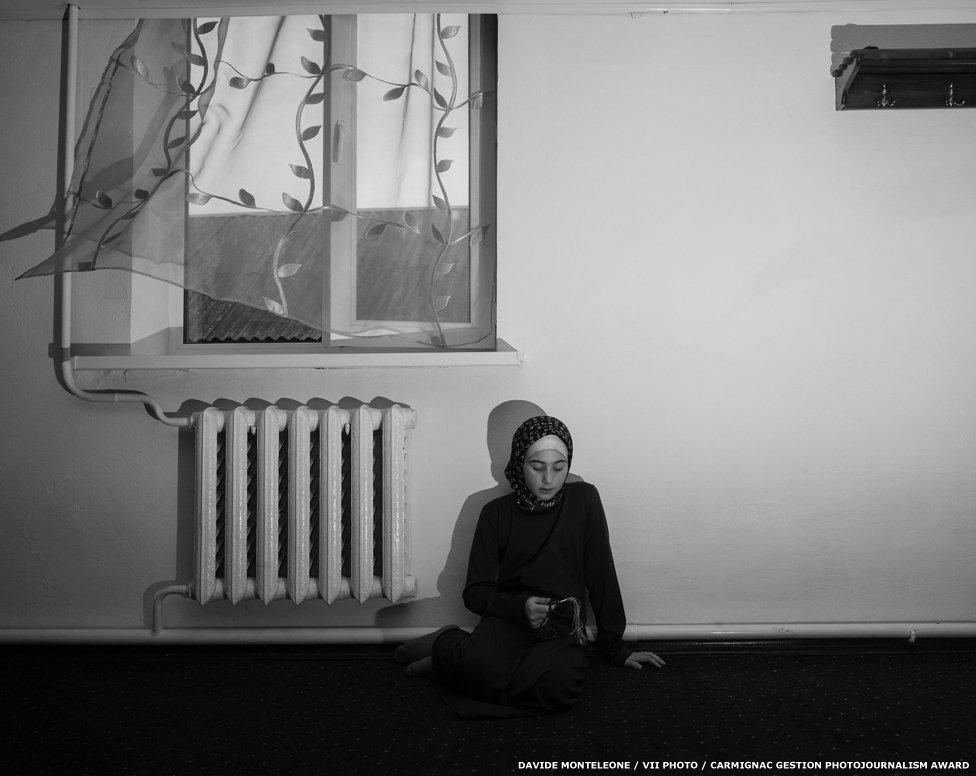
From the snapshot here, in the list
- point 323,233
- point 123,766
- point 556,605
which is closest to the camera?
point 123,766

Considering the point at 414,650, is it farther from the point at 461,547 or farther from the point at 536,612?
the point at 536,612

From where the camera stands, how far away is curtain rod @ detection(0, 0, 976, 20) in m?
2.11

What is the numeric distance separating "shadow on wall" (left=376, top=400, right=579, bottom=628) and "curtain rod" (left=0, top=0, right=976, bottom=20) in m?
1.15

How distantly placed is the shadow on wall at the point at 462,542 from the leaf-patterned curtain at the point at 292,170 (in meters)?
0.31

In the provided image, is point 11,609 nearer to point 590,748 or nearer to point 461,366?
point 461,366

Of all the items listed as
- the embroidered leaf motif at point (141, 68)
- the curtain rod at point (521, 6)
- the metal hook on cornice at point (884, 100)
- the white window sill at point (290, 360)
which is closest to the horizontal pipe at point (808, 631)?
the white window sill at point (290, 360)

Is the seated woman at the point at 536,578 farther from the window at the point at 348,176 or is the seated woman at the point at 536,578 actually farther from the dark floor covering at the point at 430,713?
the window at the point at 348,176

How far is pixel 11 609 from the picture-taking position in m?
2.15

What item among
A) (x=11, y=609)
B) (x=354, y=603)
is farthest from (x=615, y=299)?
(x=11, y=609)

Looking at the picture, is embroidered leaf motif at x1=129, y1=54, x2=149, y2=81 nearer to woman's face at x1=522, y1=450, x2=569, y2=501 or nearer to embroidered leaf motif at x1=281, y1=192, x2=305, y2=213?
embroidered leaf motif at x1=281, y1=192, x2=305, y2=213

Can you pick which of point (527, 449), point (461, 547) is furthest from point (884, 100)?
point (461, 547)

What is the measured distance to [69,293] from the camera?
2.10m

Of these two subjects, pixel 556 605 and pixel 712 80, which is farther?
pixel 712 80

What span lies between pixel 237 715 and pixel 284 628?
441 millimetres
